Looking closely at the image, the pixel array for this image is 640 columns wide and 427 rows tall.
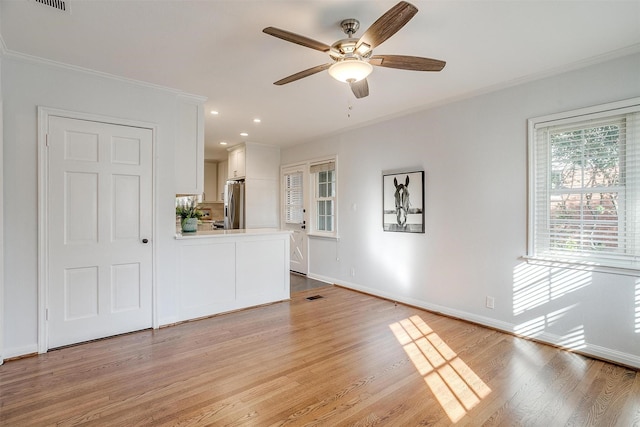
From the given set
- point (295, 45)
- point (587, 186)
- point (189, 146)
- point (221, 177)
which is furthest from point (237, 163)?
point (587, 186)

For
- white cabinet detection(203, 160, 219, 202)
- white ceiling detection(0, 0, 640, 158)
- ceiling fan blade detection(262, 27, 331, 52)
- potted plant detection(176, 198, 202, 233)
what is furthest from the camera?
white cabinet detection(203, 160, 219, 202)

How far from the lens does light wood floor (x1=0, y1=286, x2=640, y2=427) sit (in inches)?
77.8

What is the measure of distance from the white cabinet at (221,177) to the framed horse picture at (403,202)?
4.61 meters

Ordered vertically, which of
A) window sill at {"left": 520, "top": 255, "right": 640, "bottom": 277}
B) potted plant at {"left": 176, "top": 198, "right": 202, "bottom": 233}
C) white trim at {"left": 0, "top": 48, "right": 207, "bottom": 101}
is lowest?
window sill at {"left": 520, "top": 255, "right": 640, "bottom": 277}

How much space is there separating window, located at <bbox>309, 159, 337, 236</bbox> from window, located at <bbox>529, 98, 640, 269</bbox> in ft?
9.80

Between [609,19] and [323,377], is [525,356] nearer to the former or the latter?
[323,377]

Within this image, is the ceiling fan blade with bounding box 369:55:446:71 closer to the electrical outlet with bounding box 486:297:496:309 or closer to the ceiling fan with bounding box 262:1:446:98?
the ceiling fan with bounding box 262:1:446:98

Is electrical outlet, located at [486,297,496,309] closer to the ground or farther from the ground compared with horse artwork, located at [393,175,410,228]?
closer to the ground

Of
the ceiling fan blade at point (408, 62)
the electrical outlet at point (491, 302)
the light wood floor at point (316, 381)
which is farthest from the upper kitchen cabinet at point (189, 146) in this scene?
the electrical outlet at point (491, 302)

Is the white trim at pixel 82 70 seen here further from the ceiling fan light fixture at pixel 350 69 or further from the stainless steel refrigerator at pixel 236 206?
the stainless steel refrigerator at pixel 236 206

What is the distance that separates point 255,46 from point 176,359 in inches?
105

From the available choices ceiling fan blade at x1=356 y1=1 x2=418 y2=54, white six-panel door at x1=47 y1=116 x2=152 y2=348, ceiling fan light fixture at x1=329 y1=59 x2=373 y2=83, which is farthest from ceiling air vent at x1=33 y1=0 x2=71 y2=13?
ceiling fan blade at x1=356 y1=1 x2=418 y2=54

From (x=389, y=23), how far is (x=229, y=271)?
3.17m

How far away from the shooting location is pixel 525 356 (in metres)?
2.77
